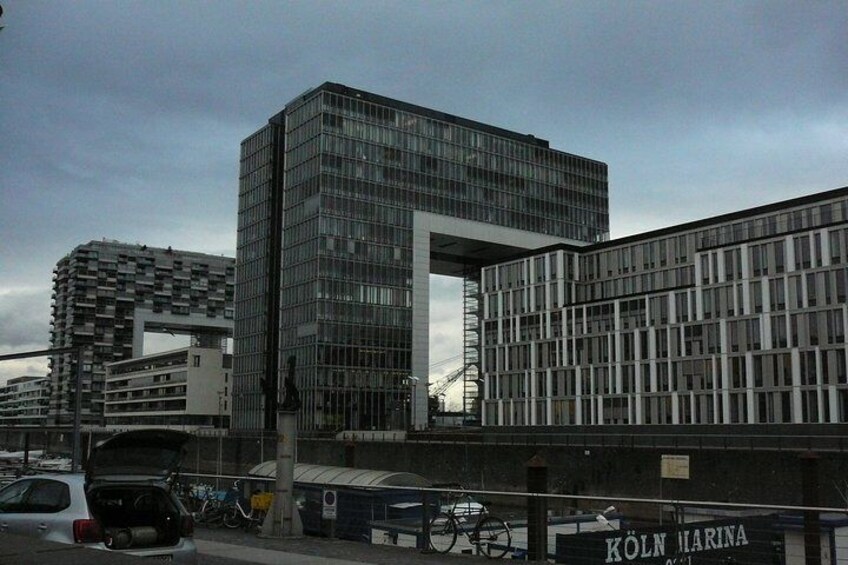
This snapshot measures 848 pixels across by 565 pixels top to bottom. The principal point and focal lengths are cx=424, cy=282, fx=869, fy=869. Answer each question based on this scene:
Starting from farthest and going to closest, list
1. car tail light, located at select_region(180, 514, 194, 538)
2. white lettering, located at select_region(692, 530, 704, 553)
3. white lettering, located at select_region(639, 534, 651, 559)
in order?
white lettering, located at select_region(692, 530, 704, 553) → white lettering, located at select_region(639, 534, 651, 559) → car tail light, located at select_region(180, 514, 194, 538)

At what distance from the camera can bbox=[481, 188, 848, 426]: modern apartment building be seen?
240 ft

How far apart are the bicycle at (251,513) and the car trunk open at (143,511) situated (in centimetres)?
871

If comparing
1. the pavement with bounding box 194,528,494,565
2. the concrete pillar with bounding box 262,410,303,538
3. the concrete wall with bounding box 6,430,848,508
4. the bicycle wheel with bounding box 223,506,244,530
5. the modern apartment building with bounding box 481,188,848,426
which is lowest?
the concrete wall with bounding box 6,430,848,508

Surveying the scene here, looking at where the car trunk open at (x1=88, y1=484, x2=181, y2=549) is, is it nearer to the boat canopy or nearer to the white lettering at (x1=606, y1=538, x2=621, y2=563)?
the white lettering at (x1=606, y1=538, x2=621, y2=563)

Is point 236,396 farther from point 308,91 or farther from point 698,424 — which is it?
point 698,424

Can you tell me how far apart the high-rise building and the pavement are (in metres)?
95.1

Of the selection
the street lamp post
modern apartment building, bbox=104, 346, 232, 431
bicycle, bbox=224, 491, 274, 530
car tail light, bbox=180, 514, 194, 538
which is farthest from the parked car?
modern apartment building, bbox=104, 346, 232, 431

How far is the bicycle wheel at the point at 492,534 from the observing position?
16.6m

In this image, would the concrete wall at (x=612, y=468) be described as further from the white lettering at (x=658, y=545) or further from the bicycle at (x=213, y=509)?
the white lettering at (x=658, y=545)

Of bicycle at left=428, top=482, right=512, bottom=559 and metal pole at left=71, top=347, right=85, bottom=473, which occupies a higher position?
metal pole at left=71, top=347, right=85, bottom=473

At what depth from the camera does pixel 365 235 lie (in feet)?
392

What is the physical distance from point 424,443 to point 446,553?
192 feet

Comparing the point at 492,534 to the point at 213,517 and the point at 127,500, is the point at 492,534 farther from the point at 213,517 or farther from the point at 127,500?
the point at 213,517

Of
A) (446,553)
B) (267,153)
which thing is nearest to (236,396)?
(267,153)
